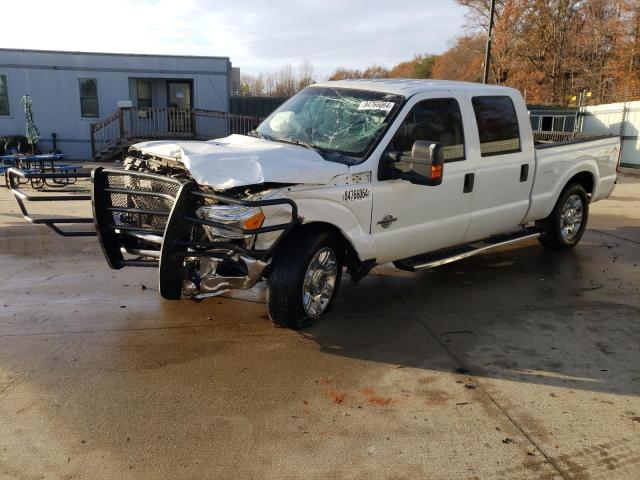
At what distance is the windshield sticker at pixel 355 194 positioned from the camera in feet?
14.9

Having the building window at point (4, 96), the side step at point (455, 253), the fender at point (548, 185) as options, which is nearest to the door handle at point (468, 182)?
the side step at point (455, 253)

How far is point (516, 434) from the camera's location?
3.26 m

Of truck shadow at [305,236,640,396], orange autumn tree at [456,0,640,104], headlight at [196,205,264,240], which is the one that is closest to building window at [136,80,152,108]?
truck shadow at [305,236,640,396]

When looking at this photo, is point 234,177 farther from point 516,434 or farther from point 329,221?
point 516,434

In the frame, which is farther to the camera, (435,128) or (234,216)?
(435,128)

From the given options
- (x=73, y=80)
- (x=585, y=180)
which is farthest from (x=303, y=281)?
(x=73, y=80)

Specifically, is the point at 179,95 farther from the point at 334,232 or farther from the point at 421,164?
the point at 421,164

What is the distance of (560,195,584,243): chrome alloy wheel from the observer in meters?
7.37

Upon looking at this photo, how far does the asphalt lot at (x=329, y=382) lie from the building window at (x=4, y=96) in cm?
1835

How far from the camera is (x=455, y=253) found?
573 cm

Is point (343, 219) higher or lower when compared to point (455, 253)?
higher

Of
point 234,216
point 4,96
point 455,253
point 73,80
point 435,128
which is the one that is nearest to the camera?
point 234,216

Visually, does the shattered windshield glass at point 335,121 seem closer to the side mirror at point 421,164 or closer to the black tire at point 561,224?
the side mirror at point 421,164

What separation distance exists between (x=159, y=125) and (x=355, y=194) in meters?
18.9
